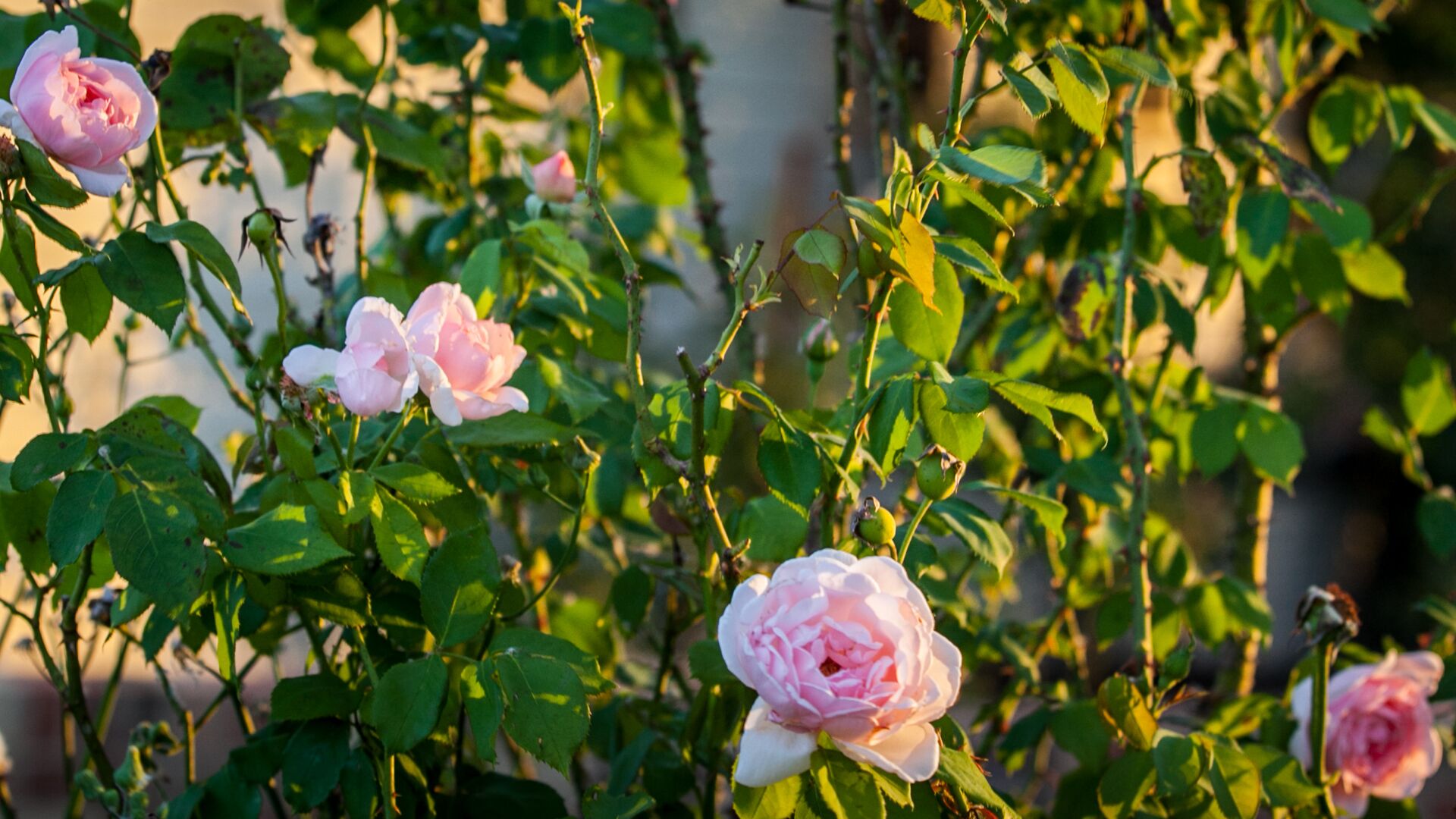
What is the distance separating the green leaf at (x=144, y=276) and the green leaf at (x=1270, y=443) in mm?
799

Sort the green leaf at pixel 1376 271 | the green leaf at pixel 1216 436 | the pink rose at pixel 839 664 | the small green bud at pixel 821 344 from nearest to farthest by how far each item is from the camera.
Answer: the pink rose at pixel 839 664
the small green bud at pixel 821 344
the green leaf at pixel 1216 436
the green leaf at pixel 1376 271

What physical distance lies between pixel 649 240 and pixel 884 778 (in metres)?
0.94

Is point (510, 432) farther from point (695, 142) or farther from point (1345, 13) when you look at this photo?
point (1345, 13)

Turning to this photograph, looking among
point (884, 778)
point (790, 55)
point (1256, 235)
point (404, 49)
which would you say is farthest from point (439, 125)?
point (790, 55)

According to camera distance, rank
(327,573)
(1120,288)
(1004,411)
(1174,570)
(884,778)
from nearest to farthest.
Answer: (884,778), (327,573), (1120,288), (1174,570), (1004,411)

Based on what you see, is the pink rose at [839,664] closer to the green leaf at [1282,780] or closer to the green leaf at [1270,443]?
the green leaf at [1282,780]

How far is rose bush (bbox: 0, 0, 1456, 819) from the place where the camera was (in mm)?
579

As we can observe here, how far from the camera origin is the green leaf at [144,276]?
61 centimetres

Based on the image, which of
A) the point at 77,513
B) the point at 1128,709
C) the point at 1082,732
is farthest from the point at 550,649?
the point at 1082,732

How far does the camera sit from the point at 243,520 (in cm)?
69

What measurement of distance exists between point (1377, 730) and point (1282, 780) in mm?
133

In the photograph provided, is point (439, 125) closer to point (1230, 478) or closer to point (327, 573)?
point (327, 573)

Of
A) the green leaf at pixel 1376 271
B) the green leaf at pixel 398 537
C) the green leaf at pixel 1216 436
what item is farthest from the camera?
the green leaf at pixel 1376 271

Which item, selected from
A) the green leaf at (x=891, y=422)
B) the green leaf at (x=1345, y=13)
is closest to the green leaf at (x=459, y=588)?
the green leaf at (x=891, y=422)
